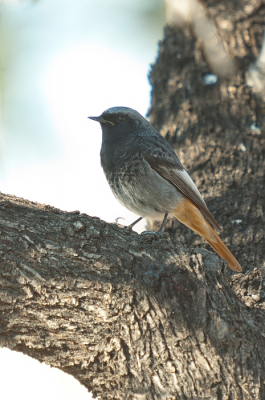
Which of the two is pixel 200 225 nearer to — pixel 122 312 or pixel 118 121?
pixel 118 121

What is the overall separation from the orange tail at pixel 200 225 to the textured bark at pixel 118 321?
1097 millimetres

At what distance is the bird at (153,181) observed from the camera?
4145mm

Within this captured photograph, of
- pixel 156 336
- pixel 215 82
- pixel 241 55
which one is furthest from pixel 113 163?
pixel 156 336

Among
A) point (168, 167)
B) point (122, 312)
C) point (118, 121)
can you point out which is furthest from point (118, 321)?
point (118, 121)

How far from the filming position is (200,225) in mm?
4090

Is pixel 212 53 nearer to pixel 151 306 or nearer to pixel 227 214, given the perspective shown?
pixel 227 214

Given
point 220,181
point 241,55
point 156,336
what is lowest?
point 156,336

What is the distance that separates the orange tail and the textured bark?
110 centimetres

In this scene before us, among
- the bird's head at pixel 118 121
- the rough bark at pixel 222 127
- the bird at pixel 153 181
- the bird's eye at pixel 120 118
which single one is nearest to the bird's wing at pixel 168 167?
the bird at pixel 153 181

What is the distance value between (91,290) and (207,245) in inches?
76.1

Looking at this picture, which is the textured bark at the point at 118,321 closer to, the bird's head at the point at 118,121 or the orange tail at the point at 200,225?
the orange tail at the point at 200,225

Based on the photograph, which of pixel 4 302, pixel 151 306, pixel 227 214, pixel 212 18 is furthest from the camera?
pixel 212 18

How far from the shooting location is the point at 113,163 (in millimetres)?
4285

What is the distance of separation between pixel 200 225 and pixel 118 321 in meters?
1.90
